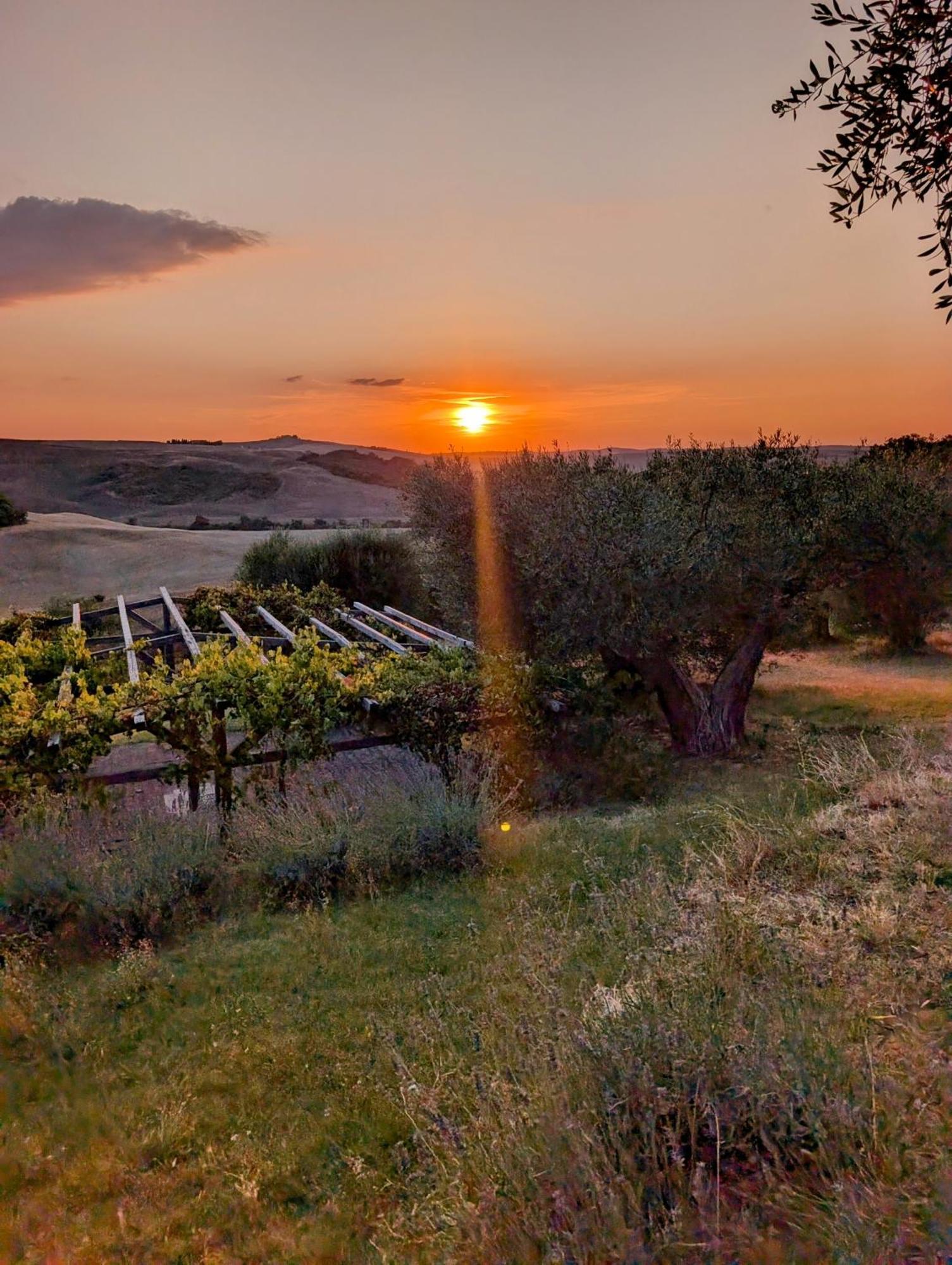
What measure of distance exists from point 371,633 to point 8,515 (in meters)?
34.2

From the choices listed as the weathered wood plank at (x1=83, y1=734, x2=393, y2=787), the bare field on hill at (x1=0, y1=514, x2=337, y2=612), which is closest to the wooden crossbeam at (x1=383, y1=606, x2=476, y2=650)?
the weathered wood plank at (x1=83, y1=734, x2=393, y2=787)

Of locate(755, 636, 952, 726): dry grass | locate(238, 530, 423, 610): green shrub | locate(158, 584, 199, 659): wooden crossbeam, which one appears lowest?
locate(755, 636, 952, 726): dry grass

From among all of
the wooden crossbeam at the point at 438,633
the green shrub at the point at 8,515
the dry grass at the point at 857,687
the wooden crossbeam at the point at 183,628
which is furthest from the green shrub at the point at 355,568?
the green shrub at the point at 8,515

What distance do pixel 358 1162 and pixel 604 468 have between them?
411 inches

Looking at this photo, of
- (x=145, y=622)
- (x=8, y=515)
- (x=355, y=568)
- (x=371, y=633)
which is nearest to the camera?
(x=371, y=633)

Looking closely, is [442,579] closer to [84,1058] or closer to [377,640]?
[377,640]

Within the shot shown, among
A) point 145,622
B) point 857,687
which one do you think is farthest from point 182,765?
point 857,687

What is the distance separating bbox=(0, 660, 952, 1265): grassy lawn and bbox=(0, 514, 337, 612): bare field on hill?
80.3 feet

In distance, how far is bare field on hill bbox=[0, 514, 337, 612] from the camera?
102 feet

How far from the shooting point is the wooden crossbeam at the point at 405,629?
13133 millimetres

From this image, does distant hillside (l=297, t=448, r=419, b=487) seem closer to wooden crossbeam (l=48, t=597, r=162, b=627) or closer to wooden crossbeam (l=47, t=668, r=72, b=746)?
wooden crossbeam (l=48, t=597, r=162, b=627)

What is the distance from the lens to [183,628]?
48.0ft

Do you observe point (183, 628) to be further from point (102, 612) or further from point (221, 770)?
point (221, 770)

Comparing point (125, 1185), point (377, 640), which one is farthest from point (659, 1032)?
point (377, 640)
